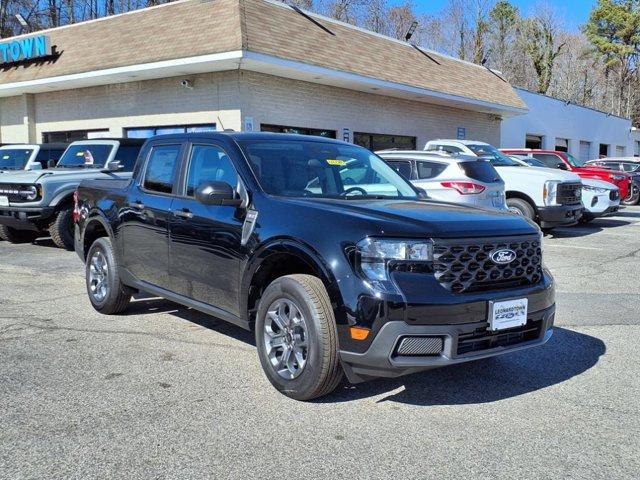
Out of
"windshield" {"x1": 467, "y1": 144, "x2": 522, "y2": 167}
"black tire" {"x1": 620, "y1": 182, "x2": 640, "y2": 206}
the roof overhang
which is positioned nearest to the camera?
"windshield" {"x1": 467, "y1": 144, "x2": 522, "y2": 167}

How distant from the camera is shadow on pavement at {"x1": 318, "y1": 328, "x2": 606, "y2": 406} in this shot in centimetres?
435

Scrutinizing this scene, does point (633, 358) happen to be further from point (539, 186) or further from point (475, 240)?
point (539, 186)

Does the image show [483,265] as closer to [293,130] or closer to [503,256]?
[503,256]

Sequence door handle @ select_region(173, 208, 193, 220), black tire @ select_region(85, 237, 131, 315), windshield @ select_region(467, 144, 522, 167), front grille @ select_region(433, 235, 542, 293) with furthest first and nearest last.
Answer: windshield @ select_region(467, 144, 522, 167)
black tire @ select_region(85, 237, 131, 315)
door handle @ select_region(173, 208, 193, 220)
front grille @ select_region(433, 235, 542, 293)

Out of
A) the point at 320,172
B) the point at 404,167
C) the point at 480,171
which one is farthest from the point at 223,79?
the point at 320,172

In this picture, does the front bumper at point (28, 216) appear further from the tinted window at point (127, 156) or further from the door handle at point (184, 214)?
the door handle at point (184, 214)

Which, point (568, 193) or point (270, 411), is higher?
point (568, 193)

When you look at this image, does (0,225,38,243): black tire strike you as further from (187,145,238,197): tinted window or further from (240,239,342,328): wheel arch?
(240,239,342,328): wheel arch

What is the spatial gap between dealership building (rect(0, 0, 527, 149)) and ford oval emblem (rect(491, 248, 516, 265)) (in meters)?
11.4

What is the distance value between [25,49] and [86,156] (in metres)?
10.8

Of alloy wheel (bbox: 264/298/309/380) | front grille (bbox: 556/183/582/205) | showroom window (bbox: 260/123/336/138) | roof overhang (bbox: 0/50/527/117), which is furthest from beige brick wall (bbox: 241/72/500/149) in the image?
alloy wheel (bbox: 264/298/309/380)

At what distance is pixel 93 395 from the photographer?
4312 mm

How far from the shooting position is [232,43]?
14.5m

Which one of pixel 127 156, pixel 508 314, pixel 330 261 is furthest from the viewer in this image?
pixel 127 156
